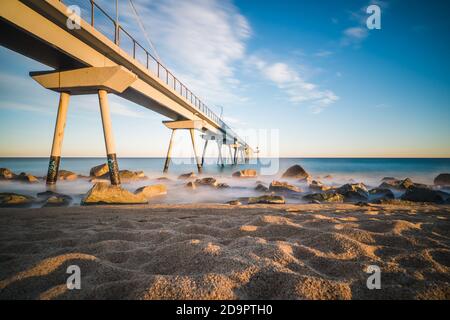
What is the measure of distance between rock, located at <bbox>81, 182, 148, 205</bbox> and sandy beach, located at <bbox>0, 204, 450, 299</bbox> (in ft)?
11.2

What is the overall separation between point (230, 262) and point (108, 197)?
603 centimetres

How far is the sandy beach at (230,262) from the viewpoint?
1.52m

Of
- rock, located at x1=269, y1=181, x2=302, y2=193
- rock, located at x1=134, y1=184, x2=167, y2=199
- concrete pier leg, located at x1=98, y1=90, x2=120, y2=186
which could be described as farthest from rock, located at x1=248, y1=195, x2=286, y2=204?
concrete pier leg, located at x1=98, y1=90, x2=120, y2=186

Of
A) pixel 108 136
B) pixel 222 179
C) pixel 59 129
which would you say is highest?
pixel 59 129

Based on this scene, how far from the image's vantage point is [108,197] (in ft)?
21.9

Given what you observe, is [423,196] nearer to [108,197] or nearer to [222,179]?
[108,197]

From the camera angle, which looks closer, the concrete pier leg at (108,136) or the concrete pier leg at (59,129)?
the concrete pier leg at (108,136)

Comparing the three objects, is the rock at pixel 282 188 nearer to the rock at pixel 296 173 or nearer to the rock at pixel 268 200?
the rock at pixel 268 200

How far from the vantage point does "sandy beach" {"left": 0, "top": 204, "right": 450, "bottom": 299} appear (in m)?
1.52

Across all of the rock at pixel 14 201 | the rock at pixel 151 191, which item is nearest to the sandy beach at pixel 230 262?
the rock at pixel 14 201

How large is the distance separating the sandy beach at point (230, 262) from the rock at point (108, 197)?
3411 millimetres

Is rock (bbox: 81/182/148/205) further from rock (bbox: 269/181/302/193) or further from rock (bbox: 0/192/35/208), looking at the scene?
Answer: rock (bbox: 269/181/302/193)

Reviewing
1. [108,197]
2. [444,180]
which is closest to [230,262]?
[108,197]

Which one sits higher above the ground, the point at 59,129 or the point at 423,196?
the point at 59,129
